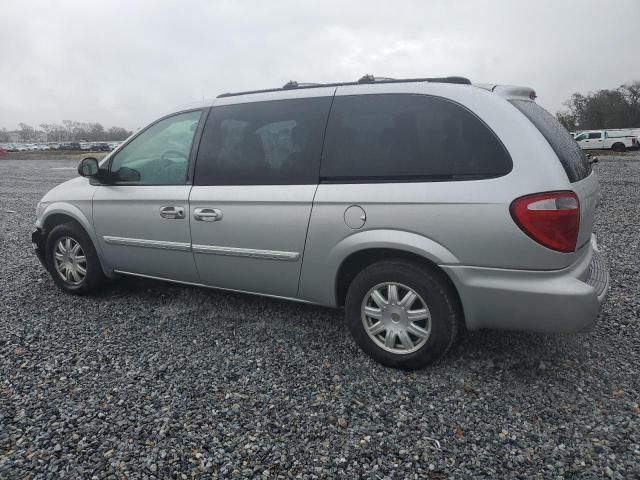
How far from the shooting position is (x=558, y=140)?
282 cm

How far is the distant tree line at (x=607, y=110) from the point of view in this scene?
4503 cm

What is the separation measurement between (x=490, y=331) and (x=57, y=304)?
12.4ft

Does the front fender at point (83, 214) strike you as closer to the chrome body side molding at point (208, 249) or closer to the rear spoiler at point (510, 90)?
the chrome body side molding at point (208, 249)

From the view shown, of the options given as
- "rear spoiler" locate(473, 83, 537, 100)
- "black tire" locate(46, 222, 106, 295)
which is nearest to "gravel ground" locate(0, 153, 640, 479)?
"black tire" locate(46, 222, 106, 295)

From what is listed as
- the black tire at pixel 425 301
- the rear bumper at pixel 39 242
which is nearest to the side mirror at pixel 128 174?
the rear bumper at pixel 39 242

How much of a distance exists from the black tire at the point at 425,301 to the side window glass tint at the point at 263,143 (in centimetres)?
77

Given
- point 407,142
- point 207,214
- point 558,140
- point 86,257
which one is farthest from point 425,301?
point 86,257

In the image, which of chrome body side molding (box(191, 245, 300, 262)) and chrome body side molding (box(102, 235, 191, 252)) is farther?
chrome body side molding (box(102, 235, 191, 252))

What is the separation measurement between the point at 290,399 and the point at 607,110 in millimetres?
52824

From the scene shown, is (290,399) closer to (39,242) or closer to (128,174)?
(128,174)

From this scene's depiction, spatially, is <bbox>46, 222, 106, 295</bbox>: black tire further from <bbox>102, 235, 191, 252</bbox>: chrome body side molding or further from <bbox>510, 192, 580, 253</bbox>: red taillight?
<bbox>510, 192, 580, 253</bbox>: red taillight

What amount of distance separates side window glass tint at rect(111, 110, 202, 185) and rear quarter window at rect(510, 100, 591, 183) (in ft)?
7.92

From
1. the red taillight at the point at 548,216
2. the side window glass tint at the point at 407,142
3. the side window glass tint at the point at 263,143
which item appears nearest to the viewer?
the red taillight at the point at 548,216

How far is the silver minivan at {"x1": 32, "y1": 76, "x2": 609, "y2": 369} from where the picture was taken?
99.9 inches
